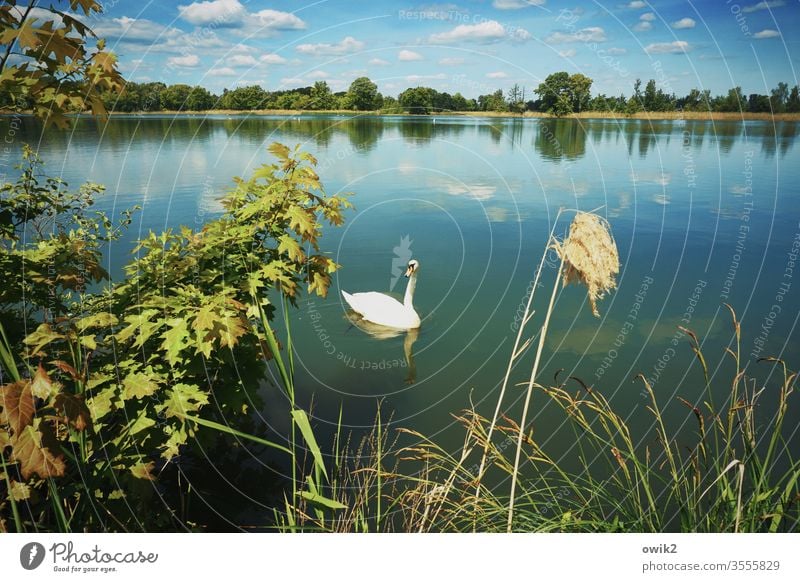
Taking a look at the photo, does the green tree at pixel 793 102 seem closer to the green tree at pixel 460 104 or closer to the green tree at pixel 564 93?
the green tree at pixel 564 93

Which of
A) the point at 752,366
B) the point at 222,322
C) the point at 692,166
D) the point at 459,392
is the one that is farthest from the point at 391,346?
the point at 692,166

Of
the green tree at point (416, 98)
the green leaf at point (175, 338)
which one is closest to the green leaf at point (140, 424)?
the green leaf at point (175, 338)

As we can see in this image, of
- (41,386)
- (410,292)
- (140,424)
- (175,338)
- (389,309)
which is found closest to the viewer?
(41,386)

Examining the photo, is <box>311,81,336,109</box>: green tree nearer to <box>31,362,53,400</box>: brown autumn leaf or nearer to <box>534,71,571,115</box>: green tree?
<box>534,71,571,115</box>: green tree

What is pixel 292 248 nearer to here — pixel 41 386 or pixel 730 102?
pixel 41 386

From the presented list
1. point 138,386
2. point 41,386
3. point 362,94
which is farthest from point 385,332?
point 41,386
